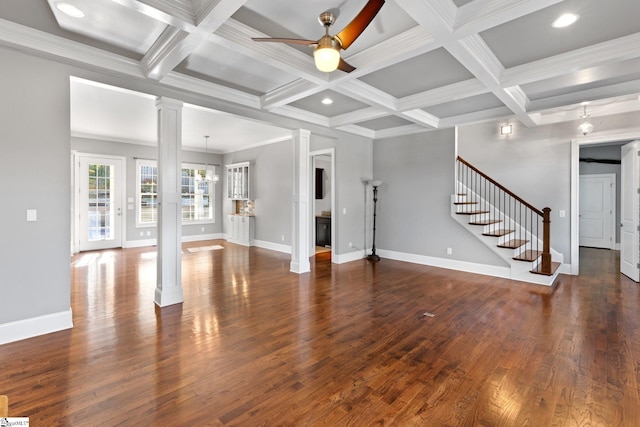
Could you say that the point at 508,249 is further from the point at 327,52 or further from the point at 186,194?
the point at 186,194

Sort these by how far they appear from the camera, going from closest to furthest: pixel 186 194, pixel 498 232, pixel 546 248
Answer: pixel 546 248 < pixel 498 232 < pixel 186 194


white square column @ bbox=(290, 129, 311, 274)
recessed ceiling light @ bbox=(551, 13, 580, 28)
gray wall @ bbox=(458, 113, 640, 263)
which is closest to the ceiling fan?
recessed ceiling light @ bbox=(551, 13, 580, 28)

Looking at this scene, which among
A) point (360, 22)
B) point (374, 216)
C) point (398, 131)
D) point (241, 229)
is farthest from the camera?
point (241, 229)

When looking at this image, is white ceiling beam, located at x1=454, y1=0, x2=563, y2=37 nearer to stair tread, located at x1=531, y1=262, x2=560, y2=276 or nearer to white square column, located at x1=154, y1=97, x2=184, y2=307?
white square column, located at x1=154, y1=97, x2=184, y2=307

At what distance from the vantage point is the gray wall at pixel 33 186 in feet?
9.37

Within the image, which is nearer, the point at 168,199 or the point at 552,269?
the point at 168,199

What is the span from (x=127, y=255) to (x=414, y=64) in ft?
23.6

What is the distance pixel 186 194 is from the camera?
9.42m

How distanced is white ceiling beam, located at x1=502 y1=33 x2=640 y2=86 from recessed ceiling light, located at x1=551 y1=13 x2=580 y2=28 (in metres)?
0.66

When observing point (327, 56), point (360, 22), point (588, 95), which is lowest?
A: point (327, 56)

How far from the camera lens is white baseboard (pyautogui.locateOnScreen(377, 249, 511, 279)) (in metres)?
5.45

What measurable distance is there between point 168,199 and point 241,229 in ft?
17.0

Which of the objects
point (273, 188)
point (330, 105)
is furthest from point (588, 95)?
point (273, 188)

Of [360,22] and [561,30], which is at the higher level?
[561,30]
